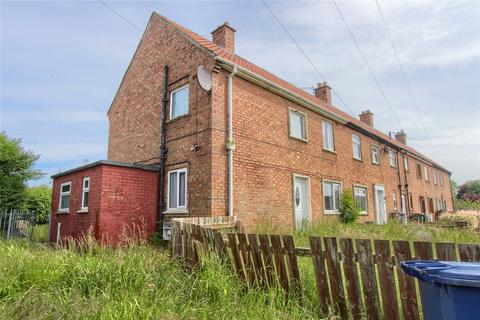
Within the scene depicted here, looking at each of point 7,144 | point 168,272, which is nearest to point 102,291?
point 168,272

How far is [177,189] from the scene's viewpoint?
10414 mm

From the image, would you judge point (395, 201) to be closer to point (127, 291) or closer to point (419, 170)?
point (419, 170)

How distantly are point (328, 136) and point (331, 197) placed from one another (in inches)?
119

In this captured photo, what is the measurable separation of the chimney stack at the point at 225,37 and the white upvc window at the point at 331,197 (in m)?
7.37

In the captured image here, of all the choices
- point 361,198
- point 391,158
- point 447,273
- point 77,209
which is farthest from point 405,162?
point 447,273

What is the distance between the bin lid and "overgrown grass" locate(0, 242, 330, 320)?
162cm

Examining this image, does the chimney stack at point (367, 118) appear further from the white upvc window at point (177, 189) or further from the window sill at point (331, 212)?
the white upvc window at point (177, 189)

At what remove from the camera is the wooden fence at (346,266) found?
3363 millimetres

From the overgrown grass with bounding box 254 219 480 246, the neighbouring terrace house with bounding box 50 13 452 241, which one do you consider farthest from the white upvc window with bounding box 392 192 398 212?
the overgrown grass with bounding box 254 219 480 246

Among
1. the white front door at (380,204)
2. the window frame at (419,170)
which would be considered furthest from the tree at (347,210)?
the window frame at (419,170)

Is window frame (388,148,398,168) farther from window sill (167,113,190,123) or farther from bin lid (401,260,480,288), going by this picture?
bin lid (401,260,480,288)

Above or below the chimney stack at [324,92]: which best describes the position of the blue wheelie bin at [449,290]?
below

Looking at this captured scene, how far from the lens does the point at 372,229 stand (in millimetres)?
11453

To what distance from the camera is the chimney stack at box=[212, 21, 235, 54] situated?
44.8 feet
